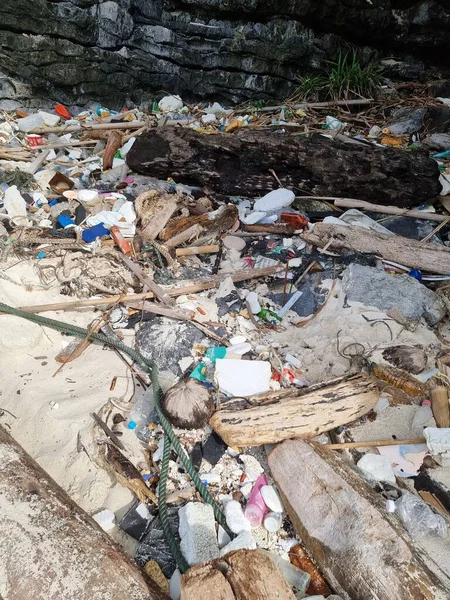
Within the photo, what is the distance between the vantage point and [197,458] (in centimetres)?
232

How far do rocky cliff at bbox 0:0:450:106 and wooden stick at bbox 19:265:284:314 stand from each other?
441 centimetres

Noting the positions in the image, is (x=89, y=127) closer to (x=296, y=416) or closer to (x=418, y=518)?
(x=296, y=416)

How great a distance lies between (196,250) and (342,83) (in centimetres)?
463

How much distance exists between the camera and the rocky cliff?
6109 millimetres

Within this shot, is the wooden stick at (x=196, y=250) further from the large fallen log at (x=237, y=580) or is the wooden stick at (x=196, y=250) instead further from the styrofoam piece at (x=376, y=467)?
the large fallen log at (x=237, y=580)

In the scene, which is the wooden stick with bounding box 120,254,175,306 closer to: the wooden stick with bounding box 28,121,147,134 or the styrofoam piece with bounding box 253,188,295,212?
the styrofoam piece with bounding box 253,188,295,212

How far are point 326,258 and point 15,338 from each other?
7.73ft

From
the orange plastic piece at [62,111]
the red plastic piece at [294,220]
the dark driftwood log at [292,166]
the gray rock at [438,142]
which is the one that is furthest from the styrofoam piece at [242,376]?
the orange plastic piece at [62,111]

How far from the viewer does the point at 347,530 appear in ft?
5.85

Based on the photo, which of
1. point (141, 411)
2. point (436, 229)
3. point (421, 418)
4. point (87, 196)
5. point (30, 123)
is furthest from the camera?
point (30, 123)

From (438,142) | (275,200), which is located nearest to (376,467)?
(275,200)

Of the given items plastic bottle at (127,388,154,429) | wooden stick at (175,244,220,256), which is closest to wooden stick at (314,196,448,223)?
wooden stick at (175,244,220,256)

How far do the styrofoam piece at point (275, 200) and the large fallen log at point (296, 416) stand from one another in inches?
93.0

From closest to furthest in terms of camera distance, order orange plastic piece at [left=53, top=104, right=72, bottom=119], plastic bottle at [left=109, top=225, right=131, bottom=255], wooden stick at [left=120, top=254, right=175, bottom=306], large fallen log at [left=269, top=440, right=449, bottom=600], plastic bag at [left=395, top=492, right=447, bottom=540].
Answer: large fallen log at [left=269, top=440, right=449, bottom=600]
plastic bag at [left=395, top=492, right=447, bottom=540]
wooden stick at [left=120, top=254, right=175, bottom=306]
plastic bottle at [left=109, top=225, right=131, bottom=255]
orange plastic piece at [left=53, top=104, right=72, bottom=119]
